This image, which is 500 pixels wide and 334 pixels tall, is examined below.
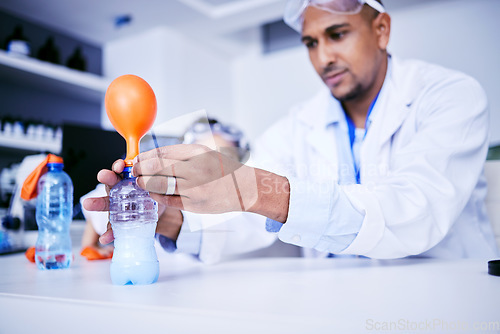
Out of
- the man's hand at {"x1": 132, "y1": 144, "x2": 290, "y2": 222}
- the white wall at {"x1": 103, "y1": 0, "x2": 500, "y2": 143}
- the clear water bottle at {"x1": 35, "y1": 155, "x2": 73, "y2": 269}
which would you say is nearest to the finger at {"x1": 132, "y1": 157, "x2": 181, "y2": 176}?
the man's hand at {"x1": 132, "y1": 144, "x2": 290, "y2": 222}

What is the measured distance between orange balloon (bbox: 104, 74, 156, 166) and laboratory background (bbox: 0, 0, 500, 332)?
2.11 m

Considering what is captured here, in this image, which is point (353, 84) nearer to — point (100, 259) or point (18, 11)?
point (100, 259)

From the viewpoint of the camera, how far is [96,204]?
694mm

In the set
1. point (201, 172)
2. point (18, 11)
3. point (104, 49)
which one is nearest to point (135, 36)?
point (104, 49)

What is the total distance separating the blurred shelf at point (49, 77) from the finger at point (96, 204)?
1.93 meters

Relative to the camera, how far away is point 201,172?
592 mm

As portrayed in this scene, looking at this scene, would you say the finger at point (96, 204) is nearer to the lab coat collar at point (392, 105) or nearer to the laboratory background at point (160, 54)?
the lab coat collar at point (392, 105)

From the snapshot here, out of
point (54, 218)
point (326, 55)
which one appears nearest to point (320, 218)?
point (54, 218)

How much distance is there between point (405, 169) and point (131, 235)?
0.57 m

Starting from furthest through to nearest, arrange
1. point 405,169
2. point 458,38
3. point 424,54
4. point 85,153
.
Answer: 1. point 424,54
2. point 458,38
3. point 85,153
4. point 405,169

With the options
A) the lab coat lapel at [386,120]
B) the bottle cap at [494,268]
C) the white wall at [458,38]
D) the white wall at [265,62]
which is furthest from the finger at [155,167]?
the white wall at [458,38]

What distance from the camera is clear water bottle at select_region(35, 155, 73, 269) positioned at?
0.89 metres

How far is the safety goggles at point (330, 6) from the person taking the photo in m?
1.19

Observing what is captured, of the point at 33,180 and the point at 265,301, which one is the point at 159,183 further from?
the point at 33,180
